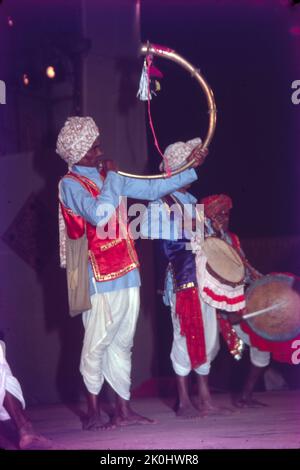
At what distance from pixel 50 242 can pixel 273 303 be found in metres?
2.24

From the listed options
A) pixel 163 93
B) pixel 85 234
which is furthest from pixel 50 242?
pixel 85 234

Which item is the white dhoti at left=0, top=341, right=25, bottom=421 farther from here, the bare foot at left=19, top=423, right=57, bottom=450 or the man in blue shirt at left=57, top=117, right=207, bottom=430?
the man in blue shirt at left=57, top=117, right=207, bottom=430

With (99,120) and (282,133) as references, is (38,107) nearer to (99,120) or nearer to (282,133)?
(99,120)

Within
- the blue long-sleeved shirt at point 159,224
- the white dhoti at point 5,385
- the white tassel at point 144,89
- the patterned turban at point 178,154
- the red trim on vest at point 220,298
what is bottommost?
the white dhoti at point 5,385

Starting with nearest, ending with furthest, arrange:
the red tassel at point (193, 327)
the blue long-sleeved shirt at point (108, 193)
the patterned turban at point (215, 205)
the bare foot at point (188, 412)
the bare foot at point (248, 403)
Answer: the blue long-sleeved shirt at point (108, 193) → the bare foot at point (188, 412) → the red tassel at point (193, 327) → the bare foot at point (248, 403) → the patterned turban at point (215, 205)

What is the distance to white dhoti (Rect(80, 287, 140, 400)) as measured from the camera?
194 inches

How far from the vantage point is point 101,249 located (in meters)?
4.96

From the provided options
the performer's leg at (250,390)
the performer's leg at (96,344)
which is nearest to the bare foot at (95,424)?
the performer's leg at (96,344)

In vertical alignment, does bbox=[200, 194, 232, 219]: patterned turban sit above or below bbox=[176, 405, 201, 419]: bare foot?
above

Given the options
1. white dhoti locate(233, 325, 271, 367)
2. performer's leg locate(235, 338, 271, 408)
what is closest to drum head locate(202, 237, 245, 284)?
white dhoti locate(233, 325, 271, 367)

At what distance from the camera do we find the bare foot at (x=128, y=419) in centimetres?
493

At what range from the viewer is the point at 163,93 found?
684 centimetres

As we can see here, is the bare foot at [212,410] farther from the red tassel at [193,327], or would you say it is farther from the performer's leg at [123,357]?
the performer's leg at [123,357]

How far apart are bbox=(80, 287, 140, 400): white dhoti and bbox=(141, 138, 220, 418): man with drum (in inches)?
18.4
